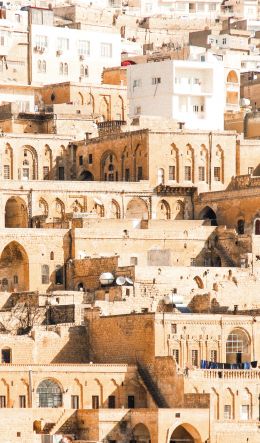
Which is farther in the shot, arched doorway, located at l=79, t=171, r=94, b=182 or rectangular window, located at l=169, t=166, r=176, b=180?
arched doorway, located at l=79, t=171, r=94, b=182

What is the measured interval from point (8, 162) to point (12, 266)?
32.1 feet

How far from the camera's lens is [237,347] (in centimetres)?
8906

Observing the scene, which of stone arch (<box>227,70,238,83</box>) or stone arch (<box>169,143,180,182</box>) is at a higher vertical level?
stone arch (<box>227,70,238,83</box>)

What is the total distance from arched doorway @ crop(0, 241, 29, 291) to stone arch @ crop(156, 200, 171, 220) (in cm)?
1006

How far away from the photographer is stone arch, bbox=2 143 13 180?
353 ft

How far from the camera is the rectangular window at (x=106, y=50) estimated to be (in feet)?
416

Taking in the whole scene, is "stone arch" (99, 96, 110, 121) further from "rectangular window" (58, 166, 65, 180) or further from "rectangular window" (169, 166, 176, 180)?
"rectangular window" (169, 166, 176, 180)

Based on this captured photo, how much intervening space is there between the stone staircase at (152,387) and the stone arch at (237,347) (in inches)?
140

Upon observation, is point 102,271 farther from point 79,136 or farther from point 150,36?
point 150,36

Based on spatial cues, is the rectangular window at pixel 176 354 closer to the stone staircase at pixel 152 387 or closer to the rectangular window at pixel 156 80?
the stone staircase at pixel 152 387

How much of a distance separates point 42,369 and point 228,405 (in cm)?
745

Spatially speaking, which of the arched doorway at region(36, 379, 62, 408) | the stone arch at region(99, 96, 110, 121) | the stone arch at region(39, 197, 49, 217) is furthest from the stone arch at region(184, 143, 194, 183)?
the arched doorway at region(36, 379, 62, 408)

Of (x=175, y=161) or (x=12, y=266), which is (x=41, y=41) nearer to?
(x=175, y=161)

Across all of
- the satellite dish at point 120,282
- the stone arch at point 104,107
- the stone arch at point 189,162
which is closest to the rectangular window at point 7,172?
the stone arch at point 189,162
